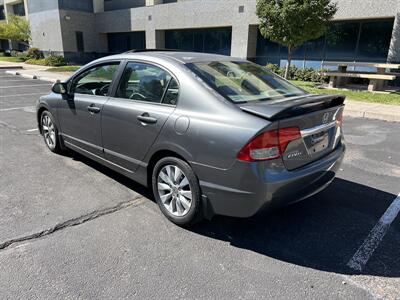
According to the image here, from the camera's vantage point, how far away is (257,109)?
9.09ft

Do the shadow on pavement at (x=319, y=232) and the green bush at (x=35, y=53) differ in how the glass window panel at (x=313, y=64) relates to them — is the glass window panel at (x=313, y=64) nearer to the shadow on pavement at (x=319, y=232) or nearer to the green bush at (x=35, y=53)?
the shadow on pavement at (x=319, y=232)

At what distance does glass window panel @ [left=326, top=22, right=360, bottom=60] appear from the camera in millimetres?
16203

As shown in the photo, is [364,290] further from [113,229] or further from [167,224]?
[113,229]

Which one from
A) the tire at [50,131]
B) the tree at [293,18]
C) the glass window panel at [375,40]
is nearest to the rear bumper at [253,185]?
the tire at [50,131]

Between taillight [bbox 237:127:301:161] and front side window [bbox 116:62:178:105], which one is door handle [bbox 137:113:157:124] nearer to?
front side window [bbox 116:62:178:105]

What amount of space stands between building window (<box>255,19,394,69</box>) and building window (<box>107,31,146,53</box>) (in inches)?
507

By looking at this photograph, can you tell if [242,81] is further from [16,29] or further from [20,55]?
[20,55]

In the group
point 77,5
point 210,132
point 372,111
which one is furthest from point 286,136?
point 77,5

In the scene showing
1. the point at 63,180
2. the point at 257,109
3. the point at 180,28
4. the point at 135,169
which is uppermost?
the point at 180,28

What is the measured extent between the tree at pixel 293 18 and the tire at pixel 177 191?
35.2ft

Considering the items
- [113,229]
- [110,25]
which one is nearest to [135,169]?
[113,229]

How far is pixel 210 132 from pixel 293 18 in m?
11.0

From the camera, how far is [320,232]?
3.26 metres

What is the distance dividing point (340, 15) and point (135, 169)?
15190 millimetres
